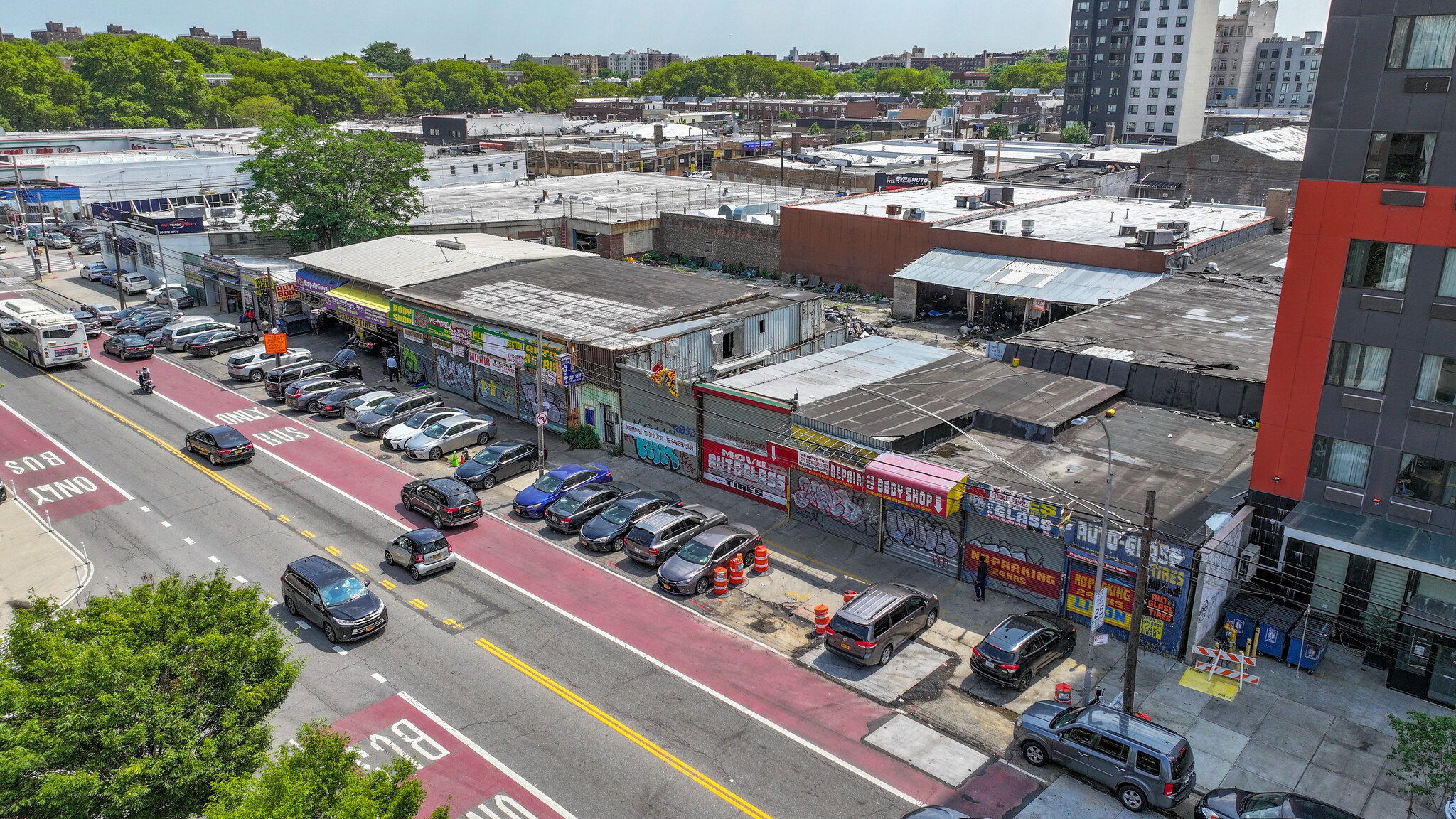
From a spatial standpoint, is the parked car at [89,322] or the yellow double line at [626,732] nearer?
the yellow double line at [626,732]

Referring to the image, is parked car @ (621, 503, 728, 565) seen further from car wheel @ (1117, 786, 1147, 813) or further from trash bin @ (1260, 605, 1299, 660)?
trash bin @ (1260, 605, 1299, 660)

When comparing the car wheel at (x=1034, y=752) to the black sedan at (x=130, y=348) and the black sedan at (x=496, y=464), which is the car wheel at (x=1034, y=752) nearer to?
the black sedan at (x=496, y=464)

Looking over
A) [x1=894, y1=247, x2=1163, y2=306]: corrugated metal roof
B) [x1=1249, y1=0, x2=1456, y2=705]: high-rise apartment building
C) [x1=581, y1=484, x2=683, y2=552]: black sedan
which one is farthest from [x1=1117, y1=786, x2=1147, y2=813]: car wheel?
[x1=894, y1=247, x2=1163, y2=306]: corrugated metal roof

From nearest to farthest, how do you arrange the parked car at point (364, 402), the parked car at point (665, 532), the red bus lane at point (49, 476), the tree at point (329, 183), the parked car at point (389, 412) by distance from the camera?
the parked car at point (665, 532) < the red bus lane at point (49, 476) < the parked car at point (389, 412) < the parked car at point (364, 402) < the tree at point (329, 183)

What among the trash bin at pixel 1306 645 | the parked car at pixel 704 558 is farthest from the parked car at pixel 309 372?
the trash bin at pixel 1306 645

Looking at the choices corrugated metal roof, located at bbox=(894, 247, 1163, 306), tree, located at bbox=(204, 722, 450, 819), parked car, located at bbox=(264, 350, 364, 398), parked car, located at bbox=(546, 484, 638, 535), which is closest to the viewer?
tree, located at bbox=(204, 722, 450, 819)

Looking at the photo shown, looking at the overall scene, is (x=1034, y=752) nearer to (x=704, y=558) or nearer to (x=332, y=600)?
(x=704, y=558)
